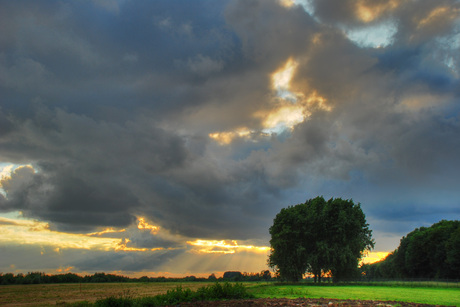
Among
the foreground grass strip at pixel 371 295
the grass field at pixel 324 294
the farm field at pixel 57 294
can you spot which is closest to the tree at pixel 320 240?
the grass field at pixel 324 294

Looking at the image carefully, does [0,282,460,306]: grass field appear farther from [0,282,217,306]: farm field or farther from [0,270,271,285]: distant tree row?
[0,270,271,285]: distant tree row

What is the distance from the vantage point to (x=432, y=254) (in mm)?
98125

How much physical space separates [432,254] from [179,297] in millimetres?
99702

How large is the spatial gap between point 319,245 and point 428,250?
51463mm

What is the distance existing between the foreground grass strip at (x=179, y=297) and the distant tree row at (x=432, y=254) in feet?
229

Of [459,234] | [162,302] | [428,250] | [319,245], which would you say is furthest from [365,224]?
[162,302]

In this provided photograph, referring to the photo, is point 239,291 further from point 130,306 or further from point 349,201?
point 349,201

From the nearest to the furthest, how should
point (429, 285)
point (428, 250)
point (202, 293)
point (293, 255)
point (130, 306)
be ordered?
1. point (130, 306)
2. point (202, 293)
3. point (429, 285)
4. point (293, 255)
5. point (428, 250)

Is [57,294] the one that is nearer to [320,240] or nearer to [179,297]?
[179,297]

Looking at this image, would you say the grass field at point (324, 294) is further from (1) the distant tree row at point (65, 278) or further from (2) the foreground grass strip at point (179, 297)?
(1) the distant tree row at point (65, 278)

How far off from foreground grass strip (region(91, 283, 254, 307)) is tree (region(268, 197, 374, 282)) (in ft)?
149

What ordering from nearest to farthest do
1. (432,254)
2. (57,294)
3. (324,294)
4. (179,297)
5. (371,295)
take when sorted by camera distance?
(179,297) → (371,295) → (324,294) → (57,294) → (432,254)

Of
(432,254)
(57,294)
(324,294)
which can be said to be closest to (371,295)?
(324,294)

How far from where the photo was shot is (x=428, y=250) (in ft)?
325
